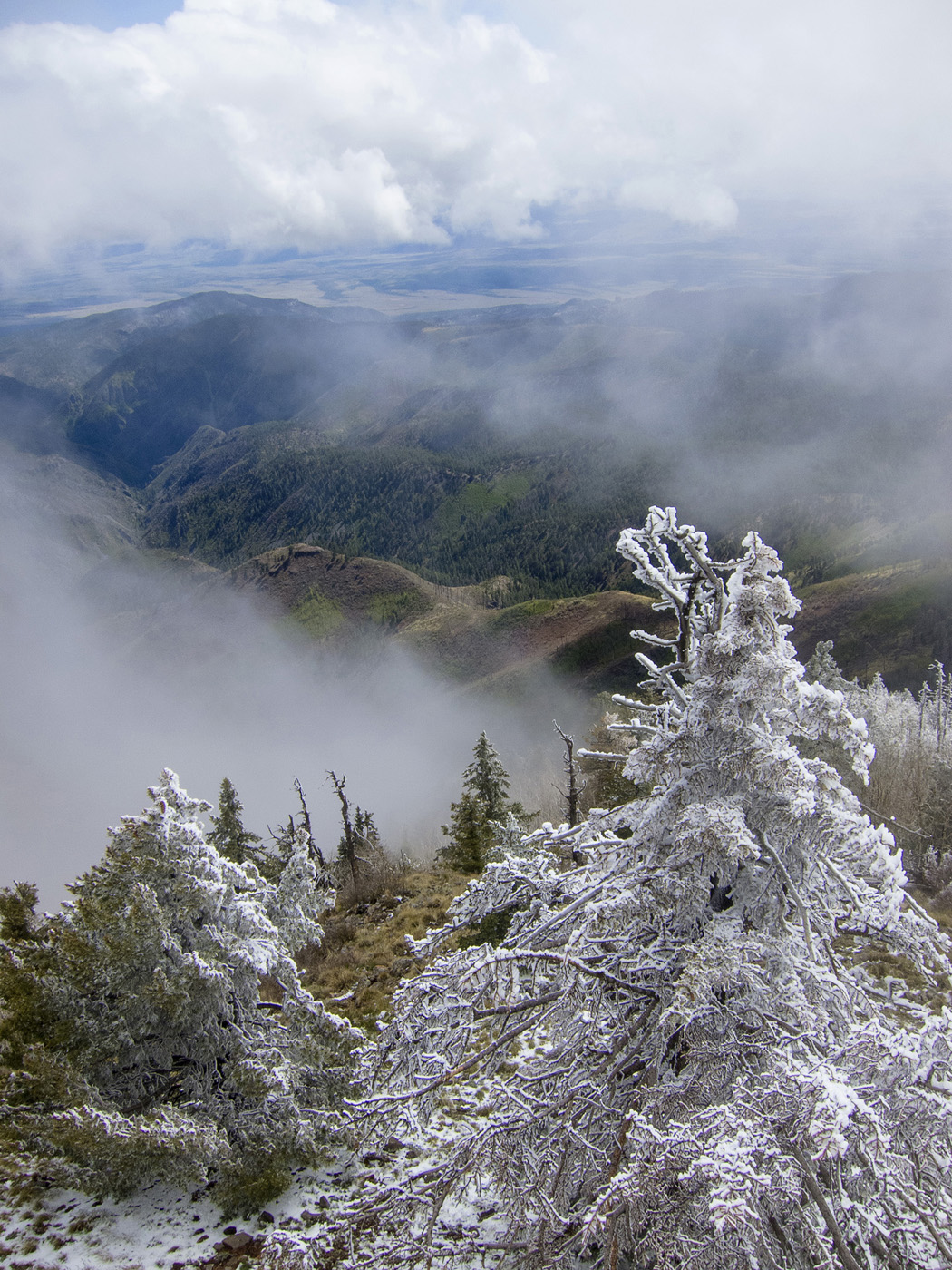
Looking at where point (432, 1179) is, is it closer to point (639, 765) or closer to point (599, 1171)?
point (599, 1171)

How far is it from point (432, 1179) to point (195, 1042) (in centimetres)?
592

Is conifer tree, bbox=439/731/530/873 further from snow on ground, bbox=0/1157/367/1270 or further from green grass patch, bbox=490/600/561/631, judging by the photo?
green grass patch, bbox=490/600/561/631

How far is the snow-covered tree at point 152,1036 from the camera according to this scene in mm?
8812

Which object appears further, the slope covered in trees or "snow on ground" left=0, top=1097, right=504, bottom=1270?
"snow on ground" left=0, top=1097, right=504, bottom=1270

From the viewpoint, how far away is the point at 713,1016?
554cm

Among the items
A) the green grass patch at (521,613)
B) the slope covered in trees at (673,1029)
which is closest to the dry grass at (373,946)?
the slope covered in trees at (673,1029)

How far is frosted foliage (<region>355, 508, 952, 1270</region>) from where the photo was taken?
432 cm

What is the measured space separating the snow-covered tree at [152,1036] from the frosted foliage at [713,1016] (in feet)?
13.3

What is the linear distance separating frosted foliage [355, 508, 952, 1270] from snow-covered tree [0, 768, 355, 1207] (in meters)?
4.04

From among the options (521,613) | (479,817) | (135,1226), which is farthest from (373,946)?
(521,613)

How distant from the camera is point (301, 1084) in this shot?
10.5 m

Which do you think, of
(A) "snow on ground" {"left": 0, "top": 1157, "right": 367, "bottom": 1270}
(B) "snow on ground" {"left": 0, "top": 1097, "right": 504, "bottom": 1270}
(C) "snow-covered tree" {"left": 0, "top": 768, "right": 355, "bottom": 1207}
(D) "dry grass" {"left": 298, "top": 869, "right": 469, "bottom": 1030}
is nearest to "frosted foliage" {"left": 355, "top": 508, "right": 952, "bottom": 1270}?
(B) "snow on ground" {"left": 0, "top": 1097, "right": 504, "bottom": 1270}

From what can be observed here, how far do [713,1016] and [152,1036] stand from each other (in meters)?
8.59

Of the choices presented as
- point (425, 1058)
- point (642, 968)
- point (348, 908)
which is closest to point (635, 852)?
point (642, 968)
